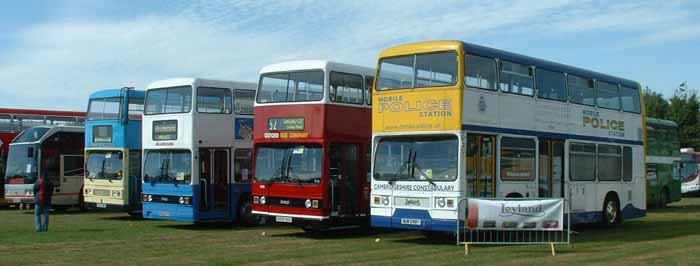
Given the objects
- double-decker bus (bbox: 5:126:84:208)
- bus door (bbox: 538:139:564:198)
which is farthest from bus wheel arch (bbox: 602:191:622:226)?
double-decker bus (bbox: 5:126:84:208)

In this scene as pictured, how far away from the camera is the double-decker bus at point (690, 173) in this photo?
164ft

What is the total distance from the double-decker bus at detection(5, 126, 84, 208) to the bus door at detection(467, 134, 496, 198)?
1867 centimetres

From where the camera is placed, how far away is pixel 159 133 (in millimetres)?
23594

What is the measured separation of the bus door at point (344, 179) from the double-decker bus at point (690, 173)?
35.0 metres

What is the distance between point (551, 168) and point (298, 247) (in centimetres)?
669

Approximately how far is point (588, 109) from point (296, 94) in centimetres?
771

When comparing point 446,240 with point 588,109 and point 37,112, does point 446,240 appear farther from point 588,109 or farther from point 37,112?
point 37,112

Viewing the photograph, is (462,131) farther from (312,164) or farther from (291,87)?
(291,87)

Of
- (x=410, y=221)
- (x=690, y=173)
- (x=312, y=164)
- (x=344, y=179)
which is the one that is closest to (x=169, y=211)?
Result: (x=312, y=164)

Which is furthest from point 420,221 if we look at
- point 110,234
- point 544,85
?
point 110,234

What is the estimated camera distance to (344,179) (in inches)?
799

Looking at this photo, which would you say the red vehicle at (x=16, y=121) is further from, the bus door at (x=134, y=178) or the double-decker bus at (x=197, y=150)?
A: the double-decker bus at (x=197, y=150)

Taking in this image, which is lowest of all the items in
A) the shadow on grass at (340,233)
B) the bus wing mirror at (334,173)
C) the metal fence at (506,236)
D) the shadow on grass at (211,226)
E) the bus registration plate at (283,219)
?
the shadow on grass at (211,226)

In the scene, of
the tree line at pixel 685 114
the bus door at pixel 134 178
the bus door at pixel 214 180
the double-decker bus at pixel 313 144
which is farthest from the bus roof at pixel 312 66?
the tree line at pixel 685 114
